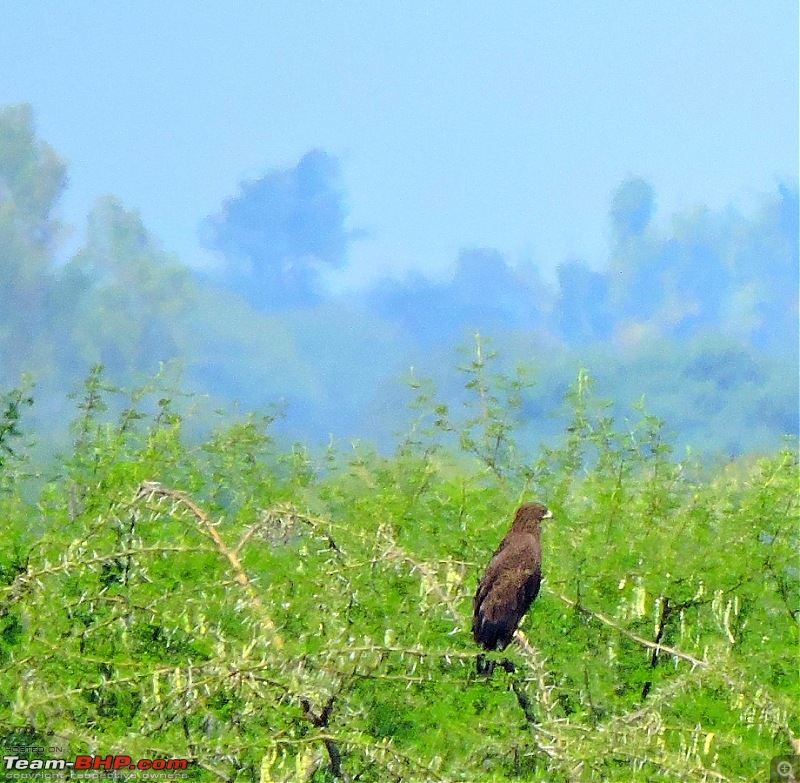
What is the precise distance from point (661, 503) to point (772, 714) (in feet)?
9.17

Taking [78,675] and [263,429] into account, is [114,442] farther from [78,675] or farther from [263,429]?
[78,675]

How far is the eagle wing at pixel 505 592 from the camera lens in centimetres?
556

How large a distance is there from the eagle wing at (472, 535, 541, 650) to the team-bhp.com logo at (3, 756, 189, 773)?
1766 millimetres

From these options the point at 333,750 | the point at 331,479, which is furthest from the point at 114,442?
the point at 333,750

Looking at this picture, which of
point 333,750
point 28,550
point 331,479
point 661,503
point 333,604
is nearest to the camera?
point 333,750

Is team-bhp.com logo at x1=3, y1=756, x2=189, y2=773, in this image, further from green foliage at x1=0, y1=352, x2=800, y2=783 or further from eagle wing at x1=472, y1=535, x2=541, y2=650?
eagle wing at x1=472, y1=535, x2=541, y2=650

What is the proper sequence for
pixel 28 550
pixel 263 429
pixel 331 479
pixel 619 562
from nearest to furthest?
pixel 28 550
pixel 619 562
pixel 331 479
pixel 263 429

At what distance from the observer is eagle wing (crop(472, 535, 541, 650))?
18.2 feet

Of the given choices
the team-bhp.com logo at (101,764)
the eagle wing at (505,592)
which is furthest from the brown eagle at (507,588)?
the team-bhp.com logo at (101,764)

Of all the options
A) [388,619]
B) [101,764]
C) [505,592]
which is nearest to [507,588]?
[505,592]

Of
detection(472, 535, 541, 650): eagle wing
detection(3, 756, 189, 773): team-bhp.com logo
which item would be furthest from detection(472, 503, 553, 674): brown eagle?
detection(3, 756, 189, 773): team-bhp.com logo

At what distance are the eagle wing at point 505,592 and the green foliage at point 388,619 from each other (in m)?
0.09

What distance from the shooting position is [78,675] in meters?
4.43

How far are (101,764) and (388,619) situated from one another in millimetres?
1344
